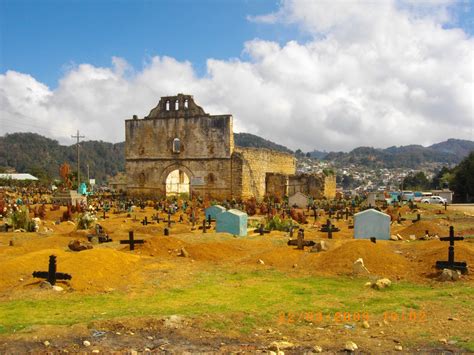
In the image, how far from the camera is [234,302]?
8266 millimetres

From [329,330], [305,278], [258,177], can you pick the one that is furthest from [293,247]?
[258,177]

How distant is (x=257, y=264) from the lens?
12.0 meters

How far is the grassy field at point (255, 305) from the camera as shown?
23.3ft

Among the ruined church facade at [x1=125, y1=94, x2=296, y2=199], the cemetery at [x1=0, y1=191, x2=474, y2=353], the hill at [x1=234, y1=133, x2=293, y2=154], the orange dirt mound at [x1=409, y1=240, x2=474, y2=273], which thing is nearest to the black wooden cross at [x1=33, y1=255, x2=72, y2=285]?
the cemetery at [x1=0, y1=191, x2=474, y2=353]

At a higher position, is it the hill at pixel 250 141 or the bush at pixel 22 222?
the hill at pixel 250 141

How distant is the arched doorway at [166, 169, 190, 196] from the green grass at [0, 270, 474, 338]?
2742 cm

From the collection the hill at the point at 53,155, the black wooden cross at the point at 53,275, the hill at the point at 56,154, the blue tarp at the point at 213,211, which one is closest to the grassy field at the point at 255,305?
the black wooden cross at the point at 53,275

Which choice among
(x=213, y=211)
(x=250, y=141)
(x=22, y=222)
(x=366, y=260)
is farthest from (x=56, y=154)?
(x=366, y=260)

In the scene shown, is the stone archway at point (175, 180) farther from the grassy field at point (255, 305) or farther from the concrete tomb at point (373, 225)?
the grassy field at point (255, 305)

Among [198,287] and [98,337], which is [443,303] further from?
[98,337]

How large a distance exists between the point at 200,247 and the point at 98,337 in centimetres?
709

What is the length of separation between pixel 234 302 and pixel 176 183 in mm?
30860

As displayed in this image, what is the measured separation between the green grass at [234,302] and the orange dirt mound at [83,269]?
720mm

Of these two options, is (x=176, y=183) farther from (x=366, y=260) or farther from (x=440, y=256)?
(x=440, y=256)
